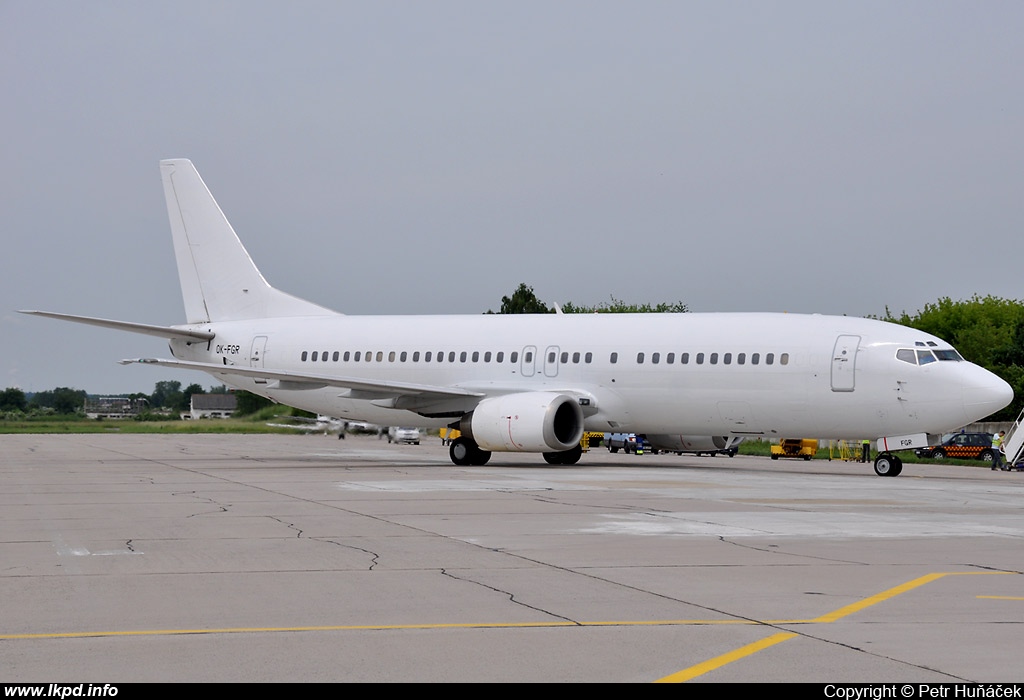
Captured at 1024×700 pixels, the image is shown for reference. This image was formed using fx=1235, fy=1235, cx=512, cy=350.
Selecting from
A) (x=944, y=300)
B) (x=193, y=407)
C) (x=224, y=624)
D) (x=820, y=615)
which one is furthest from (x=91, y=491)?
(x=193, y=407)

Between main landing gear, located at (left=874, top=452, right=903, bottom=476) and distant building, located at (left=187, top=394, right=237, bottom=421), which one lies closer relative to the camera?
main landing gear, located at (left=874, top=452, right=903, bottom=476)

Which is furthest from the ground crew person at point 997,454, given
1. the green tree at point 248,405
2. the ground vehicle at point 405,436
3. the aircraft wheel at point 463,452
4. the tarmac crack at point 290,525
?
the green tree at point 248,405

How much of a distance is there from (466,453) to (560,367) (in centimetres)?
335

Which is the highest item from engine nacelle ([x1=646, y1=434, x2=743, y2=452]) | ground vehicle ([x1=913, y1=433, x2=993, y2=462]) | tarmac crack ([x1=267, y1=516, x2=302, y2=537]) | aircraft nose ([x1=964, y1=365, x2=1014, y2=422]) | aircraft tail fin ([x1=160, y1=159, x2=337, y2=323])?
aircraft tail fin ([x1=160, y1=159, x2=337, y2=323])

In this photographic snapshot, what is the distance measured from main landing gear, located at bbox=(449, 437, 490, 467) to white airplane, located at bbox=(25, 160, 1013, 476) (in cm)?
5

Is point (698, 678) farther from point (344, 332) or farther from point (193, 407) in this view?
point (193, 407)

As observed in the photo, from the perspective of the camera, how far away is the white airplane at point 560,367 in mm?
27562

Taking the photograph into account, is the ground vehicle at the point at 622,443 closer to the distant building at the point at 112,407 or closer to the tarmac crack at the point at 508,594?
the tarmac crack at the point at 508,594

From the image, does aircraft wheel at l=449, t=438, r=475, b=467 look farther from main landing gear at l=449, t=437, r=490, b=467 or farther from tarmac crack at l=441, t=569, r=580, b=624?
tarmac crack at l=441, t=569, r=580, b=624

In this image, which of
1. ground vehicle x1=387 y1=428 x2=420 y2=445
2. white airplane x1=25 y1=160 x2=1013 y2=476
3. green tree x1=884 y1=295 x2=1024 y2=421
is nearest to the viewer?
white airplane x1=25 y1=160 x2=1013 y2=476

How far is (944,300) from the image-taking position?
9719 centimetres

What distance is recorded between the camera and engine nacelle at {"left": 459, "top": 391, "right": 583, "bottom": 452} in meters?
29.3

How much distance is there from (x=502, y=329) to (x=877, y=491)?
13.5m

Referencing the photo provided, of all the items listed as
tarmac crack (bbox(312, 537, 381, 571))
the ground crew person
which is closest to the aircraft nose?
the ground crew person
